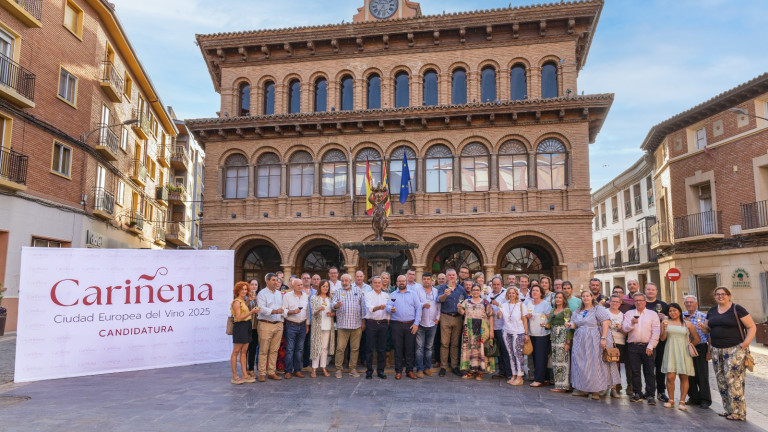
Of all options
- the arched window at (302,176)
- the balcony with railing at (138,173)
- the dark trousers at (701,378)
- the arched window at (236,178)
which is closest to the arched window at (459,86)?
the arched window at (302,176)

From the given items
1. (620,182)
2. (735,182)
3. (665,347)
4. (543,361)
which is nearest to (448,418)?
(543,361)

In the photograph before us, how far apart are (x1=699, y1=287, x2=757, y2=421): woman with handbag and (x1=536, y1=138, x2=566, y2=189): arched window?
13.2 m

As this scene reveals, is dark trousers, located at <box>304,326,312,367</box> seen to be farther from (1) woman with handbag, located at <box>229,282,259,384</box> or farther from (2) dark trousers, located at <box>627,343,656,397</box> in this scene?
(2) dark trousers, located at <box>627,343,656,397</box>

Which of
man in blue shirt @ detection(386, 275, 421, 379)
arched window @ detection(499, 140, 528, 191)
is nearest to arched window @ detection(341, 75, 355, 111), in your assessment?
arched window @ detection(499, 140, 528, 191)

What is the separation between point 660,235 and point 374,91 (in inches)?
638

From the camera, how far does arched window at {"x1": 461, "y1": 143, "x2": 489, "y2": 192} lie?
2112cm

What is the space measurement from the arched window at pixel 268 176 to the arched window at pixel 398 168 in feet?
15.9

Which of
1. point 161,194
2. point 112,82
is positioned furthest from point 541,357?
point 161,194

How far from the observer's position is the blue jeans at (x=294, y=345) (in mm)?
9805

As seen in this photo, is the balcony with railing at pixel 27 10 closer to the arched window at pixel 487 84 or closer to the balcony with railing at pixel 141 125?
the balcony with railing at pixel 141 125

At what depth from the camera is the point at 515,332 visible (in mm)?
9531

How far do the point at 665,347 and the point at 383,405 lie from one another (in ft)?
14.8

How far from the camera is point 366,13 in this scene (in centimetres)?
2381

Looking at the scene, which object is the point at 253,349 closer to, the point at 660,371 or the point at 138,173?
the point at 660,371
